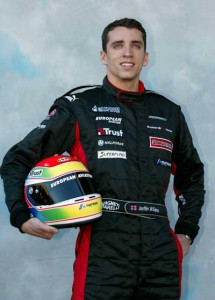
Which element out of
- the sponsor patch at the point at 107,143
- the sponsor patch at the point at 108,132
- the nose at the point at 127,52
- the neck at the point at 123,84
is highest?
the nose at the point at 127,52

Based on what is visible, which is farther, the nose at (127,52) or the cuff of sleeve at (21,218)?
the nose at (127,52)

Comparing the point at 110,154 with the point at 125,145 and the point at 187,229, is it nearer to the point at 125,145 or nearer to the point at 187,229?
the point at 125,145

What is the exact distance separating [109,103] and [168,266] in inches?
25.9

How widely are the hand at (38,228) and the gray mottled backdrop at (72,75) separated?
1.15m

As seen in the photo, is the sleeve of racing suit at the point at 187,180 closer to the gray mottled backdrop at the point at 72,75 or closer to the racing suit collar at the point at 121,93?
the racing suit collar at the point at 121,93

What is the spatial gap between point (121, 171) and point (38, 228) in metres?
0.38

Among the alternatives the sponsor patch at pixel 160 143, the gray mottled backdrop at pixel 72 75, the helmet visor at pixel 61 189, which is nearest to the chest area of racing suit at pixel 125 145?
the sponsor patch at pixel 160 143

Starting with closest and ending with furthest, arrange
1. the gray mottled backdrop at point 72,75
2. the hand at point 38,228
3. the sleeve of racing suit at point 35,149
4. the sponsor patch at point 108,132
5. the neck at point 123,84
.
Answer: the hand at point 38,228
the sleeve of racing suit at point 35,149
the sponsor patch at point 108,132
the neck at point 123,84
the gray mottled backdrop at point 72,75

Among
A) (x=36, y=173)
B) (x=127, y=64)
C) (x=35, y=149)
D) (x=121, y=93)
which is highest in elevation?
(x=127, y=64)

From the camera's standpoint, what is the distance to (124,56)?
2410 millimetres

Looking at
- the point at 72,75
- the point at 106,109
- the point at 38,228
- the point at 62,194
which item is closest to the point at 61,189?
the point at 62,194

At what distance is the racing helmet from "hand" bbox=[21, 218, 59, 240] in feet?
0.15

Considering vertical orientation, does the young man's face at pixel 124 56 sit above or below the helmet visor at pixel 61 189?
above

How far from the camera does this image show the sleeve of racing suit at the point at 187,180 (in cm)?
252
